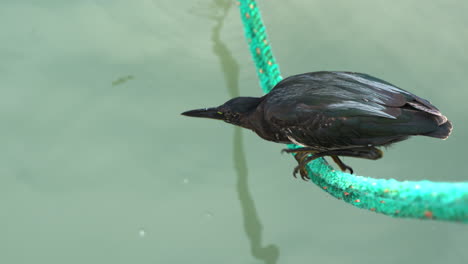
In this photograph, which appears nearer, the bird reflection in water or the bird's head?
the bird's head

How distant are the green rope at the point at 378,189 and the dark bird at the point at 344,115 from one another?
4.7 inches

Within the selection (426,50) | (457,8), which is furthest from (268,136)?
(457,8)

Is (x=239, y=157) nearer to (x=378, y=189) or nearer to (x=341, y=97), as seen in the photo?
(x=341, y=97)

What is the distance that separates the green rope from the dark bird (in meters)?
0.12

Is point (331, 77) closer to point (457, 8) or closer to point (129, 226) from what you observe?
point (129, 226)

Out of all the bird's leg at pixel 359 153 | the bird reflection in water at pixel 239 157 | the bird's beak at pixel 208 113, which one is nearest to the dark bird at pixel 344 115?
the bird's leg at pixel 359 153

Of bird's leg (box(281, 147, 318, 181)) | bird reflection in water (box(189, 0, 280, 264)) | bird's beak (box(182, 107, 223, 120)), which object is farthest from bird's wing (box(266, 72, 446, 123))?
bird reflection in water (box(189, 0, 280, 264))

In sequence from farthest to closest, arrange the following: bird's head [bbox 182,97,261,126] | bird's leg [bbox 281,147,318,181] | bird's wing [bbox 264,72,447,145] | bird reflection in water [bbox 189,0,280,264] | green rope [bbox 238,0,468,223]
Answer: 1. bird reflection in water [bbox 189,0,280,264]
2. bird's head [bbox 182,97,261,126]
3. bird's leg [bbox 281,147,318,181]
4. bird's wing [bbox 264,72,447,145]
5. green rope [bbox 238,0,468,223]

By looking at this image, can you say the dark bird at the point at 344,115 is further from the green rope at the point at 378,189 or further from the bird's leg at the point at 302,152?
the green rope at the point at 378,189

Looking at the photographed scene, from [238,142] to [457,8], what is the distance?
61.4 inches

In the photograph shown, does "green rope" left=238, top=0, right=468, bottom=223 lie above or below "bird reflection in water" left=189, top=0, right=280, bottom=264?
above

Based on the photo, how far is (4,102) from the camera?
3010 millimetres

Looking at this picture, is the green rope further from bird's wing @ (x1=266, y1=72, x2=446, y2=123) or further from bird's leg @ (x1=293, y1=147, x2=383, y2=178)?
bird's wing @ (x1=266, y1=72, x2=446, y2=123)

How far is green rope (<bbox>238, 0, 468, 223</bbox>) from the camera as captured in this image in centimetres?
111
